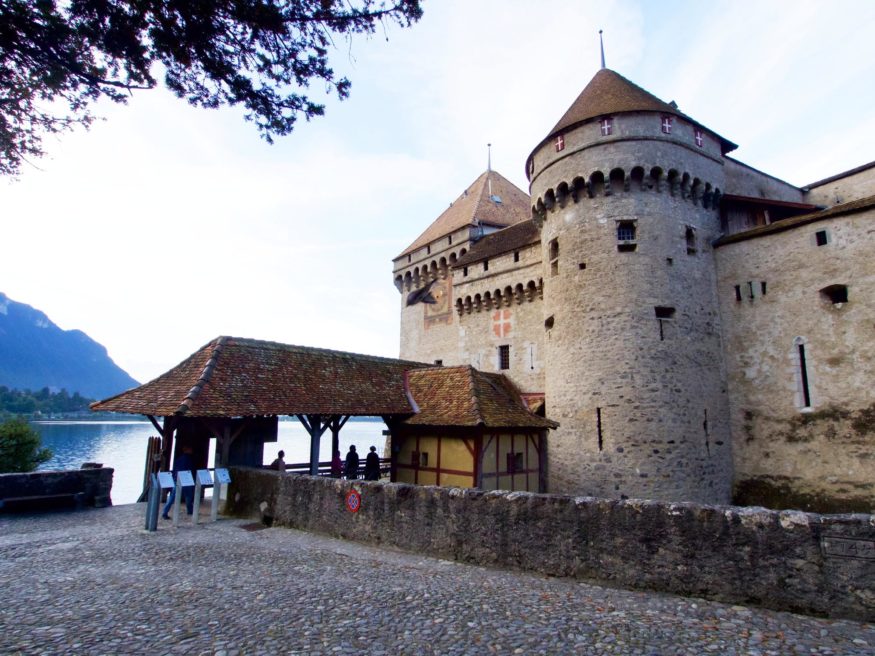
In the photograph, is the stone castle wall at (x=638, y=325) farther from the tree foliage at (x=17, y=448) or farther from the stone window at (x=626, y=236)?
the tree foliage at (x=17, y=448)

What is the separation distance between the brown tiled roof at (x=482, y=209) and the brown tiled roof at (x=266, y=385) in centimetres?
1069

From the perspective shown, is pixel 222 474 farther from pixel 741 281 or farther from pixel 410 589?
pixel 741 281

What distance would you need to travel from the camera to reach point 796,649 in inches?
151

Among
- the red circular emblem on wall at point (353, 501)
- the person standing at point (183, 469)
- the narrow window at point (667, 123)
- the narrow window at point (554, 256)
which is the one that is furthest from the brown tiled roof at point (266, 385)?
the narrow window at point (667, 123)

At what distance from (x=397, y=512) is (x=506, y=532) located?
1837 millimetres

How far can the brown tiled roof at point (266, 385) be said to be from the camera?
10.5 metres

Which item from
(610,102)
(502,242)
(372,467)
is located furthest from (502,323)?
(372,467)

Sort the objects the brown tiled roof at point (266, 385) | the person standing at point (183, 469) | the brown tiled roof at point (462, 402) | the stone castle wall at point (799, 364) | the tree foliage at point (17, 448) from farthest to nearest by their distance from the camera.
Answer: the tree foliage at point (17, 448) → the brown tiled roof at point (462, 402) → the stone castle wall at point (799, 364) → the brown tiled roof at point (266, 385) → the person standing at point (183, 469)

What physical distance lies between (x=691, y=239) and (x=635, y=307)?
10.0 ft

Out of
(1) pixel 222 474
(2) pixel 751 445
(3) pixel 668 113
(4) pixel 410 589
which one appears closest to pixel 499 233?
(3) pixel 668 113

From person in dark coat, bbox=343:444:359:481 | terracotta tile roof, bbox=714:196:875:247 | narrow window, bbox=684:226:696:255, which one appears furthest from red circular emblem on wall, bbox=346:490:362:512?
terracotta tile roof, bbox=714:196:875:247

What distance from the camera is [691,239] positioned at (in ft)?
49.4

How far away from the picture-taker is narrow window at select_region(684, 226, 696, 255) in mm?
14898

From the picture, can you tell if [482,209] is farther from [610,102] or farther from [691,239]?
[691,239]
